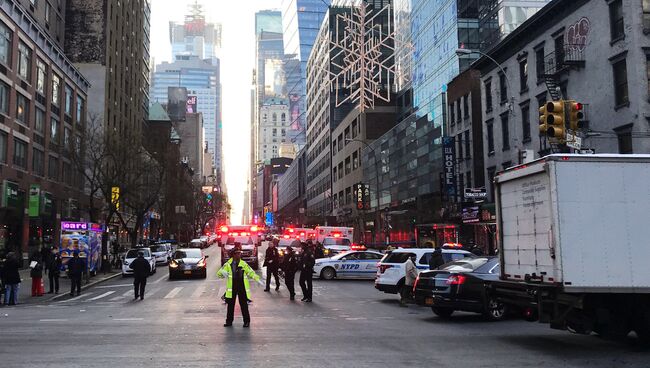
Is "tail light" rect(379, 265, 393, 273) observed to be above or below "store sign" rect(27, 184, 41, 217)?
below

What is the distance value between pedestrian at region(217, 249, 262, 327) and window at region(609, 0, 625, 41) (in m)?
22.3

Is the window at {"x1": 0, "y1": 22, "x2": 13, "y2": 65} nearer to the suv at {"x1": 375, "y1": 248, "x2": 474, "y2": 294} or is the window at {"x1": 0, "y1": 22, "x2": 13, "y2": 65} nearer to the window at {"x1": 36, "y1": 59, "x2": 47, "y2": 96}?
the window at {"x1": 36, "y1": 59, "x2": 47, "y2": 96}

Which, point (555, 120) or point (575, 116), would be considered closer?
point (555, 120)

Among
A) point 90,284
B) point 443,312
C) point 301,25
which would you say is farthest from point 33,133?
point 301,25

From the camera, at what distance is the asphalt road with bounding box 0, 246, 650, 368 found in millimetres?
8781

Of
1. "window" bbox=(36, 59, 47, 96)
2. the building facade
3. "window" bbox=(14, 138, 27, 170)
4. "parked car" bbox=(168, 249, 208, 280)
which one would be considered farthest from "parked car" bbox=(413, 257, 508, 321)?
"window" bbox=(36, 59, 47, 96)

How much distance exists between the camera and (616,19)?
2714 cm

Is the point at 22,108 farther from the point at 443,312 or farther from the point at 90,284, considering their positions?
the point at 443,312

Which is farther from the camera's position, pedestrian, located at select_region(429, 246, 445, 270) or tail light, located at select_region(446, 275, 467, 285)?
pedestrian, located at select_region(429, 246, 445, 270)

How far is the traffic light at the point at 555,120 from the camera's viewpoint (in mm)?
14750

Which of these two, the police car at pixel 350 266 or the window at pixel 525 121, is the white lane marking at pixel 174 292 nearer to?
the police car at pixel 350 266

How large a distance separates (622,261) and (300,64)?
152 m

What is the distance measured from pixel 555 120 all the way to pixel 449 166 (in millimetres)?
31119

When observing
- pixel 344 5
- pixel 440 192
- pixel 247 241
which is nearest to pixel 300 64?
pixel 344 5
